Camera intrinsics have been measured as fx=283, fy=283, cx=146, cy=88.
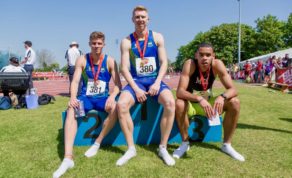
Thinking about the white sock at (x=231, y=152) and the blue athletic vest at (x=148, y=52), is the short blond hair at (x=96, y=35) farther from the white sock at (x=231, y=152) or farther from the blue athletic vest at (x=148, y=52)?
the white sock at (x=231, y=152)

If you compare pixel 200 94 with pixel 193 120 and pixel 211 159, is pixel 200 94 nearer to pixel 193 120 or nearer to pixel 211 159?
pixel 193 120

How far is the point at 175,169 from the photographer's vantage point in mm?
3191

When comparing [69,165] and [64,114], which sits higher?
[64,114]

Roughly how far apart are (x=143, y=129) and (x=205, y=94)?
103cm

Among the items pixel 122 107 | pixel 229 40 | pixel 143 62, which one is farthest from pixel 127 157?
pixel 229 40

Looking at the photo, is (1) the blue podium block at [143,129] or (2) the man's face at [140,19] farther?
(1) the blue podium block at [143,129]

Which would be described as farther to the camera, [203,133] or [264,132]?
[264,132]

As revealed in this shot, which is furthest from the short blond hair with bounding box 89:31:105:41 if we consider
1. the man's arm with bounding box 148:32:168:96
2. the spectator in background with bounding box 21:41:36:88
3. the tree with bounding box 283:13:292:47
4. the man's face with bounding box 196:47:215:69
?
the tree with bounding box 283:13:292:47

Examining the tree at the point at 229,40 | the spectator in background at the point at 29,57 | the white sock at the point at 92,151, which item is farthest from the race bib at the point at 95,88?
the tree at the point at 229,40

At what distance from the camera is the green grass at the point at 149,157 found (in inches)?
122

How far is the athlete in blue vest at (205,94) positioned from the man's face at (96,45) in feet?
3.93

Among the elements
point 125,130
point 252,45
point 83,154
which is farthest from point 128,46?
point 252,45

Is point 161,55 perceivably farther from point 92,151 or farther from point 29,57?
point 29,57

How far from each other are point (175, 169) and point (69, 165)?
3.95 feet
